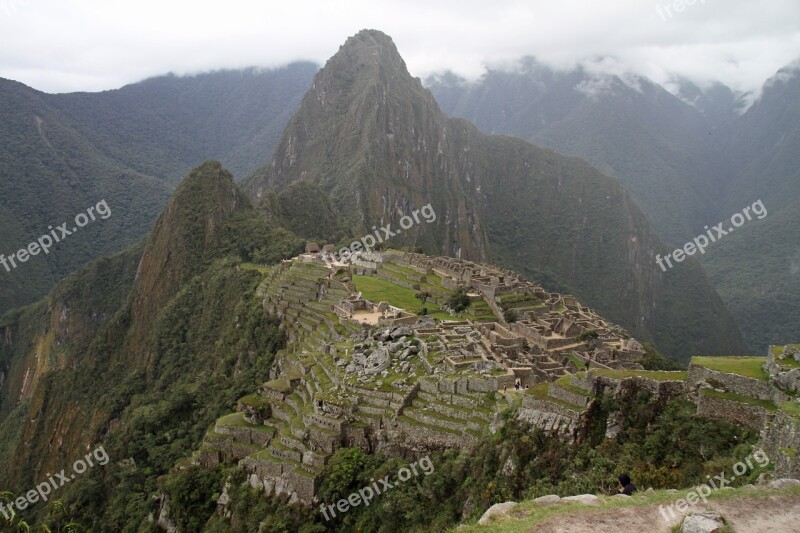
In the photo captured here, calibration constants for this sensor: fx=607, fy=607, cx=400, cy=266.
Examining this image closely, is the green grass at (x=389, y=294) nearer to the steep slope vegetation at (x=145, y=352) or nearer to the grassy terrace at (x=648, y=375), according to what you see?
the steep slope vegetation at (x=145, y=352)

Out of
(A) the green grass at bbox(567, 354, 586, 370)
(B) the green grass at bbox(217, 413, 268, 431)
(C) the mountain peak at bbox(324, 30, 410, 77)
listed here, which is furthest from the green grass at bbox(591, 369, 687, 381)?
(C) the mountain peak at bbox(324, 30, 410, 77)

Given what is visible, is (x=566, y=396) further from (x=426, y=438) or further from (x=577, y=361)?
(x=577, y=361)

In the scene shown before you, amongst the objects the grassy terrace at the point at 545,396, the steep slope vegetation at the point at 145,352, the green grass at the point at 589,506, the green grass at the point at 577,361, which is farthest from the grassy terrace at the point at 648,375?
the steep slope vegetation at the point at 145,352

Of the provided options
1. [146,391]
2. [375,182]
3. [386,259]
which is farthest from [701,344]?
[146,391]

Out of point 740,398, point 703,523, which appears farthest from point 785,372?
point 703,523

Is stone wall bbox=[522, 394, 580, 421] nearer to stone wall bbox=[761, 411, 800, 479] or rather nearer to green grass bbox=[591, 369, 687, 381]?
green grass bbox=[591, 369, 687, 381]

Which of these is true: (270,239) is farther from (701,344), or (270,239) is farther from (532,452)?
(701,344)

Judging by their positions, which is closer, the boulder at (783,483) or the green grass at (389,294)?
the boulder at (783,483)
